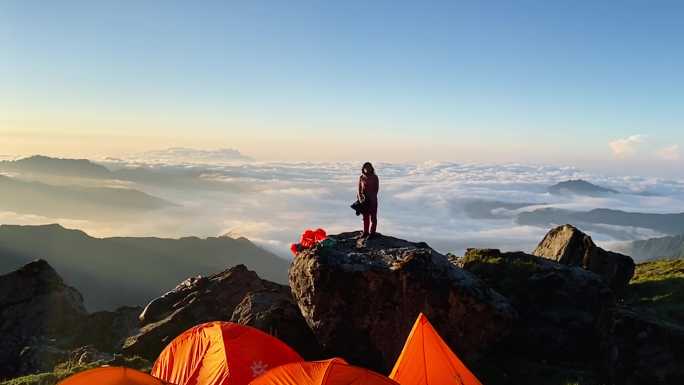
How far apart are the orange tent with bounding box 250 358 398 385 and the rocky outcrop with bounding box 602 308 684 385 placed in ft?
29.3

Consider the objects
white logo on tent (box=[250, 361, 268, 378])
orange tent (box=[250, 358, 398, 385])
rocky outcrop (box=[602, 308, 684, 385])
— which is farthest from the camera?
white logo on tent (box=[250, 361, 268, 378])

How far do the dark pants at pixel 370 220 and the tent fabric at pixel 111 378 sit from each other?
1118 centimetres

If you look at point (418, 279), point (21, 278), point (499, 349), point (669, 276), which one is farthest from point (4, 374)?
point (669, 276)

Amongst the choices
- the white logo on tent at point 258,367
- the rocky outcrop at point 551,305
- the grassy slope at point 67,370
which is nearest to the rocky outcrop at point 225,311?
the grassy slope at point 67,370

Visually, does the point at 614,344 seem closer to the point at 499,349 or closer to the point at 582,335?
the point at 582,335

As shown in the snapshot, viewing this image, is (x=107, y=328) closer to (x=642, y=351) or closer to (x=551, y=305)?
(x=551, y=305)

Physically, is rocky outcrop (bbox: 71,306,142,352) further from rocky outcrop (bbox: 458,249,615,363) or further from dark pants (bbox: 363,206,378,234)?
rocky outcrop (bbox: 458,249,615,363)

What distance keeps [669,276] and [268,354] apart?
22.8 metres

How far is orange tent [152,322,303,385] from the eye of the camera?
51.7 feet

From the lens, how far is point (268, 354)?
16.6 m

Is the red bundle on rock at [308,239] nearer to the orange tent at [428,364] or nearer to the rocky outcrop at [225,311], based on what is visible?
the rocky outcrop at [225,311]

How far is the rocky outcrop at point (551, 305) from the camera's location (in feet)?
62.2

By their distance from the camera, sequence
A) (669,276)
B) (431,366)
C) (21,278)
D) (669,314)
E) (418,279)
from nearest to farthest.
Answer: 1. (431,366)
2. (418,279)
3. (669,314)
4. (669,276)
5. (21,278)

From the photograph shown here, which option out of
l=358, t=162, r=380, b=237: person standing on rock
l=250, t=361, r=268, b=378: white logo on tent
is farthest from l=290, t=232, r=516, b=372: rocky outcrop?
l=250, t=361, r=268, b=378: white logo on tent
